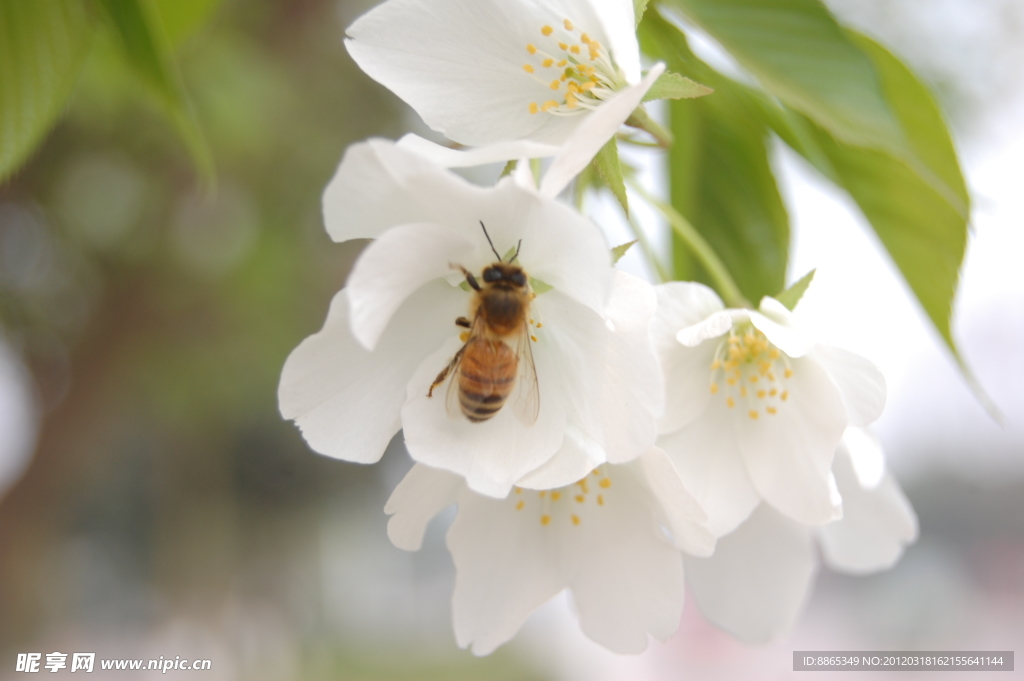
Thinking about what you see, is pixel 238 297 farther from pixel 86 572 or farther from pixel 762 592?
pixel 86 572

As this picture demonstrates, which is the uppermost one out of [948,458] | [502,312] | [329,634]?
[502,312]

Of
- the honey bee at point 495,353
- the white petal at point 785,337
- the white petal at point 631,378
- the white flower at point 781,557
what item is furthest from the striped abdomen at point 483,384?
the white flower at point 781,557

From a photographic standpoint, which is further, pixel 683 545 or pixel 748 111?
pixel 748 111

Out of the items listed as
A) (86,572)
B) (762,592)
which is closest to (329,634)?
(86,572)

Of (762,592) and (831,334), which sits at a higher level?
(831,334)

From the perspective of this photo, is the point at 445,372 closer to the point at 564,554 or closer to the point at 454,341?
the point at 454,341

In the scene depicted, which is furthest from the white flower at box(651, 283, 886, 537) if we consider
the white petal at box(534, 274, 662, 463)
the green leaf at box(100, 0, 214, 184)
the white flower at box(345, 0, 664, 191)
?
the green leaf at box(100, 0, 214, 184)
